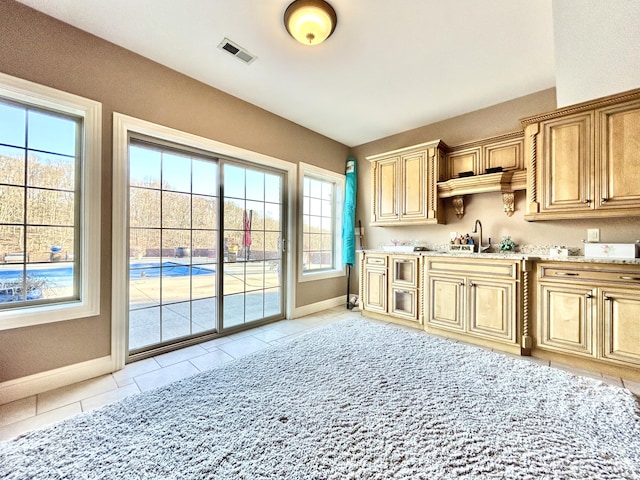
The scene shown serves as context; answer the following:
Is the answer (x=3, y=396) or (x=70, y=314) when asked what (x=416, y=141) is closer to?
(x=70, y=314)

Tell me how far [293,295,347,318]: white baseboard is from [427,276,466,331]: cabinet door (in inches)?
64.1

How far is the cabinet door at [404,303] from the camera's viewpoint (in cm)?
343

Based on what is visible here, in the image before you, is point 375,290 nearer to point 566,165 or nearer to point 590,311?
point 590,311

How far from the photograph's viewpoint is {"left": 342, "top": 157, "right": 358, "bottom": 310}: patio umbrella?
4.52m

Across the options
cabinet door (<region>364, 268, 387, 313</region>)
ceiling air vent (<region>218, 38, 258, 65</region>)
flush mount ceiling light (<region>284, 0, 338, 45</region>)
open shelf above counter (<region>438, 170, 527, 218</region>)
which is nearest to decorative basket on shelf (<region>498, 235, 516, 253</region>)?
open shelf above counter (<region>438, 170, 527, 218</region>)

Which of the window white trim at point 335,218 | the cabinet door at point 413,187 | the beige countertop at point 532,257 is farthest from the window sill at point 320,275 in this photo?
the cabinet door at point 413,187

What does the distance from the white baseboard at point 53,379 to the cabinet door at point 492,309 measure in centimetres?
352

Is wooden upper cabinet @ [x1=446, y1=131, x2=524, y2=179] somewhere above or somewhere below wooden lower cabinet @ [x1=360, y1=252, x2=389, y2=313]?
above

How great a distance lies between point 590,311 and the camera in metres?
2.32

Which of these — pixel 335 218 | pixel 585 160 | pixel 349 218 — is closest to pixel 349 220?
pixel 349 218

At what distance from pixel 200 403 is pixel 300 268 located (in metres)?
2.27

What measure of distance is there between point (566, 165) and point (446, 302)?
1797mm

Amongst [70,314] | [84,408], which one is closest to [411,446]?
[84,408]

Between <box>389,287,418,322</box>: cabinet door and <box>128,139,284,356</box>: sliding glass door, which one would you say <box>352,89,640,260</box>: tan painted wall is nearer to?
<box>389,287,418,322</box>: cabinet door
